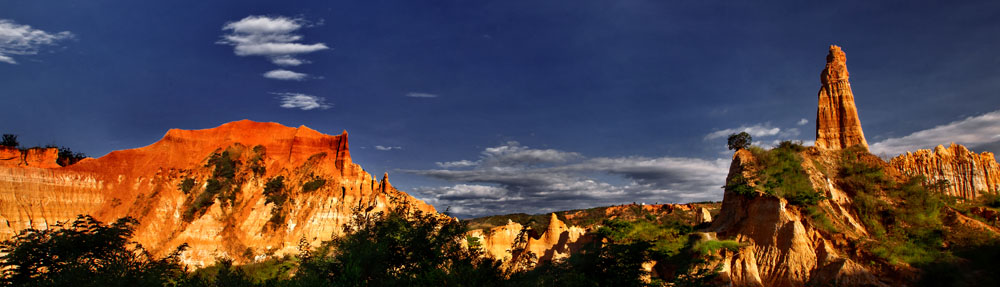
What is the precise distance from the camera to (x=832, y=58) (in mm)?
36281

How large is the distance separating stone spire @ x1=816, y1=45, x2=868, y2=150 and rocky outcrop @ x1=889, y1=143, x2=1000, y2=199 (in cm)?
1381

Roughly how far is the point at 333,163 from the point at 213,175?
15990mm

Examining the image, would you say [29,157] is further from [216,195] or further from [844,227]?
[844,227]

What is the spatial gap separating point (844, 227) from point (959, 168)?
1115 inches

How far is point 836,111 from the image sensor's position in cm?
3534

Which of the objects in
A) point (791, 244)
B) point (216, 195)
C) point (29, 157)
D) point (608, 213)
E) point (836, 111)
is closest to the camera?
point (791, 244)

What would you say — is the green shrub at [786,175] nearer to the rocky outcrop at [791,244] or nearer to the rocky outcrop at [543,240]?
the rocky outcrop at [791,244]

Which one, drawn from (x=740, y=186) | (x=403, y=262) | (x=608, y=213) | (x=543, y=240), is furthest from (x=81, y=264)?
(x=608, y=213)

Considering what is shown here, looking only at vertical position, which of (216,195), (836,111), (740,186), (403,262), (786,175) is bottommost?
(403,262)

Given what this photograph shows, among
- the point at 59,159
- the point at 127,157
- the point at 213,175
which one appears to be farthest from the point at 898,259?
the point at 59,159

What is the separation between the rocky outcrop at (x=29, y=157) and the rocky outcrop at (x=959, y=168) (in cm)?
9255

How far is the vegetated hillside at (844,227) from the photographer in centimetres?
2388

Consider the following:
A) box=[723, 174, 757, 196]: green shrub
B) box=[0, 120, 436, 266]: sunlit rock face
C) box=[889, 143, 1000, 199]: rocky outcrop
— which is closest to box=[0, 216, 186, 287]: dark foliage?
box=[723, 174, 757, 196]: green shrub

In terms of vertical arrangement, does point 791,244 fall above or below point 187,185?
below
